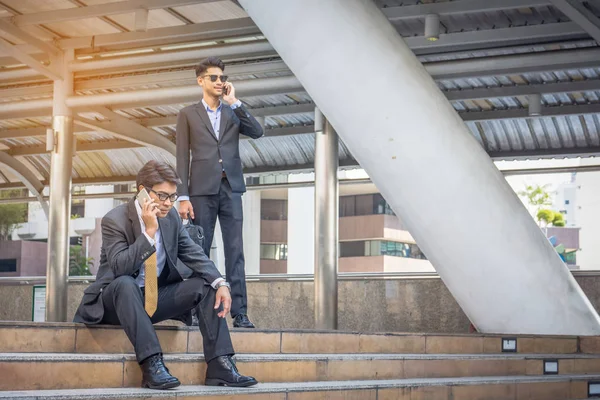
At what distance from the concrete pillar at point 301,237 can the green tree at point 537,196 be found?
10.5 feet

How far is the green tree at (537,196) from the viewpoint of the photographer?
1361 centimetres

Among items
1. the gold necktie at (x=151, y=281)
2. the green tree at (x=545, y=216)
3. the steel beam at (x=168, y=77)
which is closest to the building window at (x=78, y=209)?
the steel beam at (x=168, y=77)

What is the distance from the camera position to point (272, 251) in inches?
610

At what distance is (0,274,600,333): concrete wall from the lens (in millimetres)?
13375

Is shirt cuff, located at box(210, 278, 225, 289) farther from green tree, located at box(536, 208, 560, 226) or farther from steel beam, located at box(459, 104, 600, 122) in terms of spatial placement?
steel beam, located at box(459, 104, 600, 122)

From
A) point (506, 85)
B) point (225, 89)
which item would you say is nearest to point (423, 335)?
point (225, 89)

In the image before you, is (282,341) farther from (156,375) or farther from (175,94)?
(175,94)

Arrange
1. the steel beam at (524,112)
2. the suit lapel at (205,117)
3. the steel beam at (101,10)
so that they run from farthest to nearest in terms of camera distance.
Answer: the steel beam at (524,112)
the steel beam at (101,10)
the suit lapel at (205,117)

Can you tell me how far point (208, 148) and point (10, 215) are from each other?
13771mm

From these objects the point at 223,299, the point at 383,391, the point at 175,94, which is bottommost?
the point at 383,391

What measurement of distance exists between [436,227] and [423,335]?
1.01 m

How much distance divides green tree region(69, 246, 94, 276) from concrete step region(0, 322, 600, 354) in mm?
9902

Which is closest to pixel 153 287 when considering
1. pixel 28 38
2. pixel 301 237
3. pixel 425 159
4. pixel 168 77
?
pixel 425 159

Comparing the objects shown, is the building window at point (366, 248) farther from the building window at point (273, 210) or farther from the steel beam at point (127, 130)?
the steel beam at point (127, 130)
